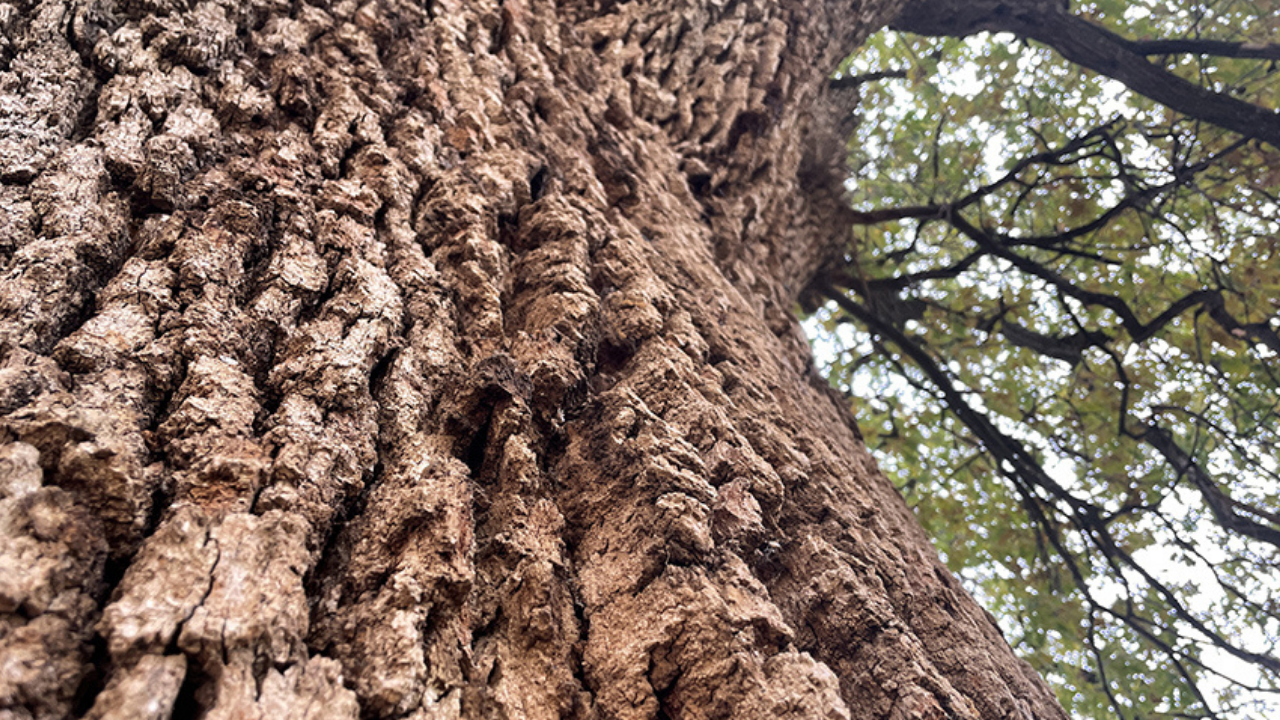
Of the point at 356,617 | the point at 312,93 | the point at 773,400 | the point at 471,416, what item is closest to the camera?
the point at 356,617

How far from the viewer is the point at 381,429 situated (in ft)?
4.99

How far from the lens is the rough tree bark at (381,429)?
1098 millimetres

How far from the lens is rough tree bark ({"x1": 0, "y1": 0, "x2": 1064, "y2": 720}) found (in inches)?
43.2

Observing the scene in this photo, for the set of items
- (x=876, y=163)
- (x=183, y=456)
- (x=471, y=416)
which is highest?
(x=876, y=163)

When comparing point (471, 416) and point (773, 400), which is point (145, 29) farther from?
Result: point (773, 400)

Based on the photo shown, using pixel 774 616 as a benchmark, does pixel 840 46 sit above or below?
above

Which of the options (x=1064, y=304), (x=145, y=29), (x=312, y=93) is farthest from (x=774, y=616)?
(x=1064, y=304)

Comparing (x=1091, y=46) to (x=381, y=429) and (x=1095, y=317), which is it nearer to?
(x=1095, y=317)

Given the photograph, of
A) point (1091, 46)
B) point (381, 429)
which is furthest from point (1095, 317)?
point (381, 429)

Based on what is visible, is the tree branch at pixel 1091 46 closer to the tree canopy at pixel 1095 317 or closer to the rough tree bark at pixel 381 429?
the tree canopy at pixel 1095 317

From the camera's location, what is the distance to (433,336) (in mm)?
1778

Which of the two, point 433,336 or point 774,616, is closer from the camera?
point 774,616

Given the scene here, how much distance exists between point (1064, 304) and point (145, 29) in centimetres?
538

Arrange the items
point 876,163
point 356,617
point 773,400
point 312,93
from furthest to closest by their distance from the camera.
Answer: point 876,163, point 773,400, point 312,93, point 356,617
